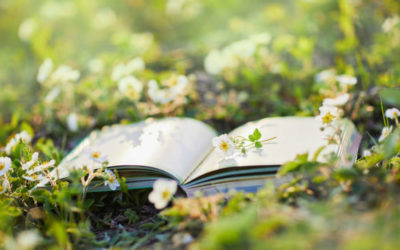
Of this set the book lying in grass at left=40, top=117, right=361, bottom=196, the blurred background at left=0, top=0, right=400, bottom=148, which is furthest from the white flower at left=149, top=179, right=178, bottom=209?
the blurred background at left=0, top=0, right=400, bottom=148

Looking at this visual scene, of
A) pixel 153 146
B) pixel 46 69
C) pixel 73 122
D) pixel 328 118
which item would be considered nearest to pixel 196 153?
pixel 153 146

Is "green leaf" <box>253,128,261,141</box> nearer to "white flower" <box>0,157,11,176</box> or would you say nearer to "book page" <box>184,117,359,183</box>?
"book page" <box>184,117,359,183</box>

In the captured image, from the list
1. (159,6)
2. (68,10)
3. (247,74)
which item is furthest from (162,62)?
(159,6)

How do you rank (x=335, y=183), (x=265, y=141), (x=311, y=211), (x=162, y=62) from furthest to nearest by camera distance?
(x=162, y=62), (x=265, y=141), (x=335, y=183), (x=311, y=211)

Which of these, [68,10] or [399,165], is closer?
[399,165]

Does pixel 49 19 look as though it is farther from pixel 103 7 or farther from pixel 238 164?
pixel 238 164

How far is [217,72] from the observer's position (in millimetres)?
2131

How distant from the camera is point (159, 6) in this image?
3.80 meters

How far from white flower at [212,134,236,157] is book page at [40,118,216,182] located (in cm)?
12

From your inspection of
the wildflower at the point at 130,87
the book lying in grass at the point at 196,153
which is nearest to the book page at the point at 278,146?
the book lying in grass at the point at 196,153

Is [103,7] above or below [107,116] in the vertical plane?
above

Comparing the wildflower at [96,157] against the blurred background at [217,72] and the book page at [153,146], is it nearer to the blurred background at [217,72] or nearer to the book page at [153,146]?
the book page at [153,146]

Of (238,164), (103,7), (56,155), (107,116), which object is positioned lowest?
(238,164)

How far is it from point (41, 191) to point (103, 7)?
334cm
